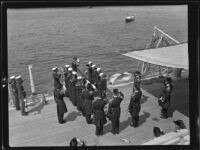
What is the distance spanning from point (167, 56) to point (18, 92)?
5.89 m

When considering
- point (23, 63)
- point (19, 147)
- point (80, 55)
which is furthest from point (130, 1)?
point (19, 147)

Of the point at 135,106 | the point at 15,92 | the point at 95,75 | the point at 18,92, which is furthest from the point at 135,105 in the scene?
the point at 15,92

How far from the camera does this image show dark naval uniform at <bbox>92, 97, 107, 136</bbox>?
10398mm

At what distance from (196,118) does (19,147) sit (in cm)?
611

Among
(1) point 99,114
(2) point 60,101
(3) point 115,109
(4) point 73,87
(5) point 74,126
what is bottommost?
(5) point 74,126

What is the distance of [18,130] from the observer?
1120 cm

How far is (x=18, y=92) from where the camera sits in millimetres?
12000

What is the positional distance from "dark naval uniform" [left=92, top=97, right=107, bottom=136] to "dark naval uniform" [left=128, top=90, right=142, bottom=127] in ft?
3.57

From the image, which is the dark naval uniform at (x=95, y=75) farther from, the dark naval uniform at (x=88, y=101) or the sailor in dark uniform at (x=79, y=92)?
the dark naval uniform at (x=88, y=101)

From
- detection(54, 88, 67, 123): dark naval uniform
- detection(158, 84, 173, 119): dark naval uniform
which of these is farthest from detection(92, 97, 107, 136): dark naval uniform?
detection(158, 84, 173, 119): dark naval uniform

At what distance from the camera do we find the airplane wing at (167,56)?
37.8 feet

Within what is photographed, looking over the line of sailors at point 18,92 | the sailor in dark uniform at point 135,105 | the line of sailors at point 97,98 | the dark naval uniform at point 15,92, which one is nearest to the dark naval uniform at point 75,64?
the line of sailors at point 97,98

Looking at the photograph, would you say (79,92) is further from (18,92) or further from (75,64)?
(18,92)

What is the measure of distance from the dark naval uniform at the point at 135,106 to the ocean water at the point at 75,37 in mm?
2784
